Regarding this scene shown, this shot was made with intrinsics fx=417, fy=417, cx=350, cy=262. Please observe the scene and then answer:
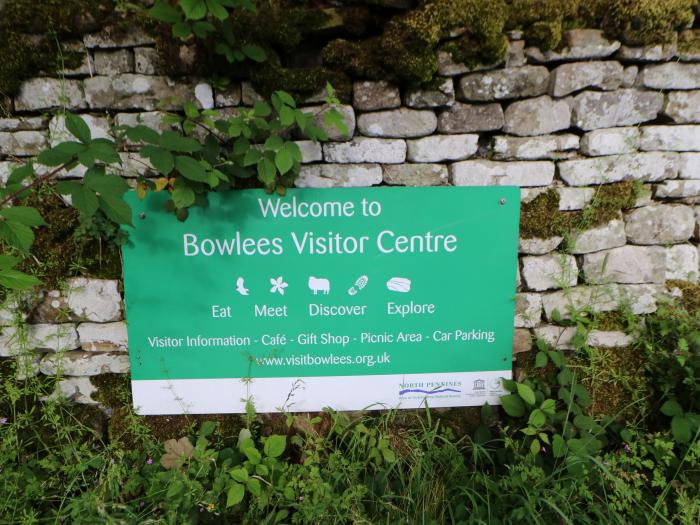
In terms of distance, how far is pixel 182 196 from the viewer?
1.76m

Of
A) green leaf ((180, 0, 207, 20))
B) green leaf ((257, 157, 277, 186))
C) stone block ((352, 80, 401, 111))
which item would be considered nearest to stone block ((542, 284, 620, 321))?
stone block ((352, 80, 401, 111))

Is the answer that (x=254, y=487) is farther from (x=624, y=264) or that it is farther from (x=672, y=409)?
(x=624, y=264)

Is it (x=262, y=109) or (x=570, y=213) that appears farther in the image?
(x=570, y=213)

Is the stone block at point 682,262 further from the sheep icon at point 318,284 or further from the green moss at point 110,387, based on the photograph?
the green moss at point 110,387

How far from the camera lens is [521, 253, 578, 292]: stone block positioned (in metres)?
2.07

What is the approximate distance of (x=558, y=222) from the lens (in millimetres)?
2037

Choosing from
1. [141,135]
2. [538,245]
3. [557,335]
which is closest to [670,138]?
[538,245]

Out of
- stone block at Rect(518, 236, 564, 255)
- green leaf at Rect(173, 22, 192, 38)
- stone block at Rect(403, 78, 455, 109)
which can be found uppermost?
green leaf at Rect(173, 22, 192, 38)

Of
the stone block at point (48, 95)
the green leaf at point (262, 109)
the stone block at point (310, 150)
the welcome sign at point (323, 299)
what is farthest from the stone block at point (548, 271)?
the stone block at point (48, 95)

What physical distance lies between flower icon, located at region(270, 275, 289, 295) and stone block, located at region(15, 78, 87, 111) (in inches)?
45.8

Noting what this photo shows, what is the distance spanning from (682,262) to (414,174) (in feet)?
4.73

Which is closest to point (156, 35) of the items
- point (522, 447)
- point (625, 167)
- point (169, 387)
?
point (169, 387)

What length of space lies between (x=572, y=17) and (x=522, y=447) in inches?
79.2

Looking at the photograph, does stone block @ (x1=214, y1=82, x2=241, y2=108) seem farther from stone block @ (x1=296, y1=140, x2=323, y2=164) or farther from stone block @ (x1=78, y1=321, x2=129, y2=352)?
stone block @ (x1=78, y1=321, x2=129, y2=352)
